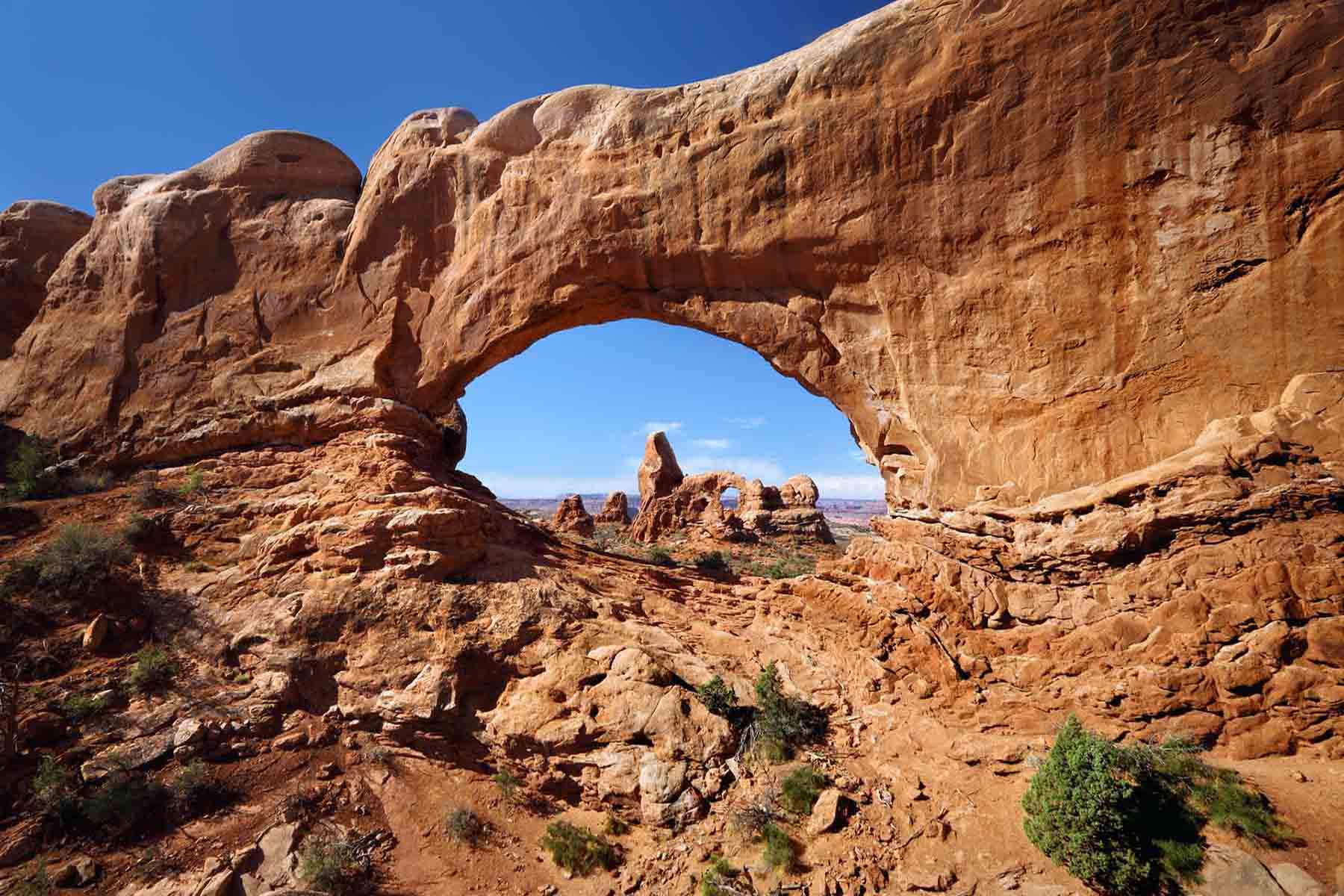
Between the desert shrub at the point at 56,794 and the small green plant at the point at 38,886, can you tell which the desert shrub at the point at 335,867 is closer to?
the small green plant at the point at 38,886

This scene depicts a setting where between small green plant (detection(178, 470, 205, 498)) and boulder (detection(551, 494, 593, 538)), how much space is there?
24.9 m

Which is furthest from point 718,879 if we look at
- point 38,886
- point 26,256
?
point 26,256

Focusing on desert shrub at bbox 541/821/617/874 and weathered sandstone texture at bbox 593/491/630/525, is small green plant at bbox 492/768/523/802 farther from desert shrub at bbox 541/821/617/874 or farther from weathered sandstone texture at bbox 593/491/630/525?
weathered sandstone texture at bbox 593/491/630/525

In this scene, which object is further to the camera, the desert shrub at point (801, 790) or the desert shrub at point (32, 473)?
the desert shrub at point (32, 473)

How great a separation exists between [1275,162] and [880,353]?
551cm

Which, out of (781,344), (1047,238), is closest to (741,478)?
(781,344)

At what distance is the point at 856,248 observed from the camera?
1033 cm

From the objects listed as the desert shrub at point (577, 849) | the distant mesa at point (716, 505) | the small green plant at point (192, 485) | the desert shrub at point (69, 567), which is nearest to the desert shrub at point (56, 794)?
the desert shrub at point (69, 567)

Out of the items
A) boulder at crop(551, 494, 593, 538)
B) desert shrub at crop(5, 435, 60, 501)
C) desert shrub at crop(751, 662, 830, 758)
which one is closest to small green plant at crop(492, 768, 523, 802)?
desert shrub at crop(751, 662, 830, 758)

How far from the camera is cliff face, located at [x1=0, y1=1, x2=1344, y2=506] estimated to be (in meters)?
7.95

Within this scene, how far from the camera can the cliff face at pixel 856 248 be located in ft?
26.1

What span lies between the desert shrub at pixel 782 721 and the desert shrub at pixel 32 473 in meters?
14.8

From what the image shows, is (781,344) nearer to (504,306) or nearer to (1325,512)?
(504,306)

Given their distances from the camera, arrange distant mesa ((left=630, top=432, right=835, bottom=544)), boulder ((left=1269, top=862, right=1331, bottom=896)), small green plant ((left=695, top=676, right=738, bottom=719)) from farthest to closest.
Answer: distant mesa ((left=630, top=432, right=835, bottom=544)), small green plant ((left=695, top=676, right=738, bottom=719)), boulder ((left=1269, top=862, right=1331, bottom=896))
